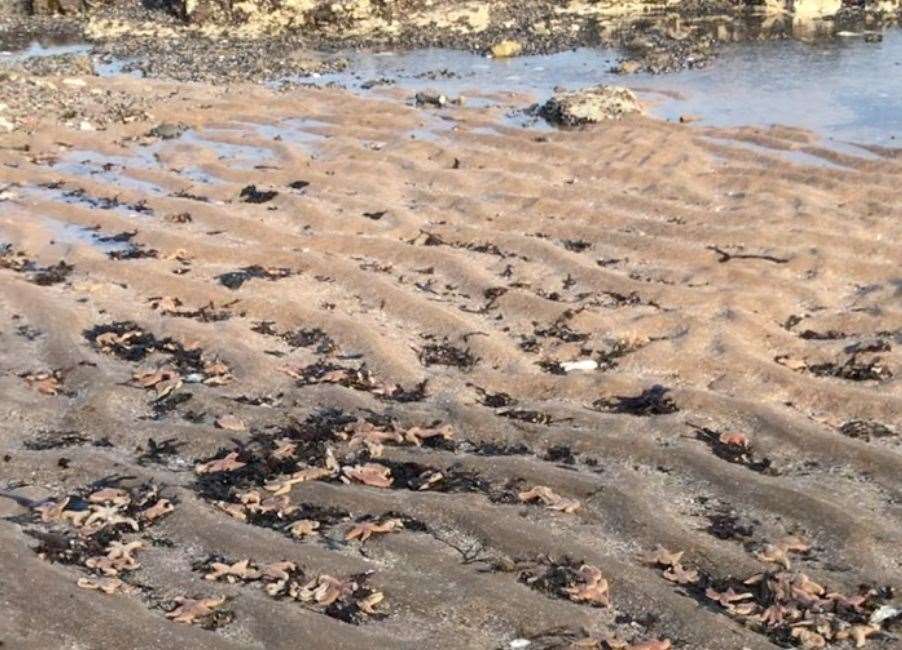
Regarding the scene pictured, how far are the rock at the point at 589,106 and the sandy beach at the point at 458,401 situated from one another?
1456 mm

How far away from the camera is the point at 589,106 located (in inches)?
511

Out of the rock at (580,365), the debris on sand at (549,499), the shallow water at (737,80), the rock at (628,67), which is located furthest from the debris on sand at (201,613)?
the rock at (628,67)

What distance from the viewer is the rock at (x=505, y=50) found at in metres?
18.0

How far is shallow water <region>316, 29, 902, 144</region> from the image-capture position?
12828 mm

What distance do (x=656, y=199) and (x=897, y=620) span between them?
242 inches

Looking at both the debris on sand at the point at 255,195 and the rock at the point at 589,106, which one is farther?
the rock at the point at 589,106

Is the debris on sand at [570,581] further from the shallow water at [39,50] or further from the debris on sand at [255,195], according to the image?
the shallow water at [39,50]

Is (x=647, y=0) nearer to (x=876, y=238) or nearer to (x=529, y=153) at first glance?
(x=529, y=153)

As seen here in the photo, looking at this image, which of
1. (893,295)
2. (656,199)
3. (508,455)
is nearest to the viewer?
(508,455)

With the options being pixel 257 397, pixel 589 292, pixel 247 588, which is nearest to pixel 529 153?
pixel 589 292

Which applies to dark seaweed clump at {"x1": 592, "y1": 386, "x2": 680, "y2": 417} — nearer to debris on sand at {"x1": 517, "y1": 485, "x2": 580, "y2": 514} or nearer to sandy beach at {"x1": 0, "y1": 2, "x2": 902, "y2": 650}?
sandy beach at {"x1": 0, "y1": 2, "x2": 902, "y2": 650}

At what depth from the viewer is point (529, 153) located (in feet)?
38.6

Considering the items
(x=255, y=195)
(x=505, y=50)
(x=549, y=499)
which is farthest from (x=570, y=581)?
(x=505, y=50)

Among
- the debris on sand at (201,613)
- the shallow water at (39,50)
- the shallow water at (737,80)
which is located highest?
the shallow water at (39,50)
